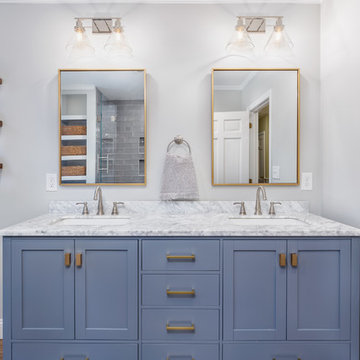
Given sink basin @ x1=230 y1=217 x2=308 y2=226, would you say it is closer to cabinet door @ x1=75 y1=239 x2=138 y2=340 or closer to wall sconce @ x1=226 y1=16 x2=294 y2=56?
cabinet door @ x1=75 y1=239 x2=138 y2=340

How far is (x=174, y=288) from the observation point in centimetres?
144

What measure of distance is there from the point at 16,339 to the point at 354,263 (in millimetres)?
1799

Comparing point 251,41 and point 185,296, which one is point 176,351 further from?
point 251,41

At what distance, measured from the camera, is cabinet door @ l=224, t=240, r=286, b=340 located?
1.43m

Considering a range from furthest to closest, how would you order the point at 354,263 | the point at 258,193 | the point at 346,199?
1. the point at 258,193
2. the point at 346,199
3. the point at 354,263

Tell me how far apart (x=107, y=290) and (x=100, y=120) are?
1.14 meters

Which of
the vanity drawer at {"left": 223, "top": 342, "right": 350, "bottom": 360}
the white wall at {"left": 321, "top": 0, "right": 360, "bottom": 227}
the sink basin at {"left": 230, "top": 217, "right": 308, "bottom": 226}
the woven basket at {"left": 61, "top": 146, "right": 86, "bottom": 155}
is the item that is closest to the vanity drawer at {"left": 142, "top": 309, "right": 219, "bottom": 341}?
the vanity drawer at {"left": 223, "top": 342, "right": 350, "bottom": 360}

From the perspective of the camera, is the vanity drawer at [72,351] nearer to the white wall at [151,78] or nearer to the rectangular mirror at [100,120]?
the white wall at [151,78]

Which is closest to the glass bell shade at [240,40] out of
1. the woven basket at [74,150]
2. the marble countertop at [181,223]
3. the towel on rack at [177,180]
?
the towel on rack at [177,180]

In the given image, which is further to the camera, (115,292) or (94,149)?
(94,149)

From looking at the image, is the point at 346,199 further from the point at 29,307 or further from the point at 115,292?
the point at 29,307

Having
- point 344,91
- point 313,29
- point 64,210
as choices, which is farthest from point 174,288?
point 313,29

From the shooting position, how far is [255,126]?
1.95 meters

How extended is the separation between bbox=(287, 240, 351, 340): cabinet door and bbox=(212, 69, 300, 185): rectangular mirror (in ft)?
2.13
